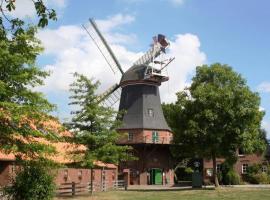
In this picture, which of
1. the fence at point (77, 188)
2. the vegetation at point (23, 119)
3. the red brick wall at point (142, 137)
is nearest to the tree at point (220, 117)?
the fence at point (77, 188)

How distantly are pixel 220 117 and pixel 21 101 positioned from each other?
26.3 m

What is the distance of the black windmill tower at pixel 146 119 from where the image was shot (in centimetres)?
6138

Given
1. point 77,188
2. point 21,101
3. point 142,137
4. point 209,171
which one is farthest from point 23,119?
point 209,171

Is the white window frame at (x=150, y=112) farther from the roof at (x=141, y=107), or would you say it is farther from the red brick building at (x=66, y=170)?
the red brick building at (x=66, y=170)

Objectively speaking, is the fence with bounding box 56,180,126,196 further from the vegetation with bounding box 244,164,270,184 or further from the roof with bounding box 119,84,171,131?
the vegetation with bounding box 244,164,270,184

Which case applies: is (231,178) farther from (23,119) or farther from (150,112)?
(23,119)

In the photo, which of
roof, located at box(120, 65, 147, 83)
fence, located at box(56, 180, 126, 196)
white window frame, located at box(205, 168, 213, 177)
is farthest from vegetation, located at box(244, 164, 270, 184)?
fence, located at box(56, 180, 126, 196)

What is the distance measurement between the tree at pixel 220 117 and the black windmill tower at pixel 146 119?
14.8 meters

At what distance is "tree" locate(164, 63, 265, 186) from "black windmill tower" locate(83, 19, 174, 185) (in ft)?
48.6

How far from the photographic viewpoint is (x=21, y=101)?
863 inches

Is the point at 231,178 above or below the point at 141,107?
below

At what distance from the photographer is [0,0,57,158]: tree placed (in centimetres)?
2005

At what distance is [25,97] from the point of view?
70.2 feet

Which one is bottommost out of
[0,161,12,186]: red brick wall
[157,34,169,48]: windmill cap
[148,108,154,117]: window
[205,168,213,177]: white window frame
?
[0,161,12,186]: red brick wall
